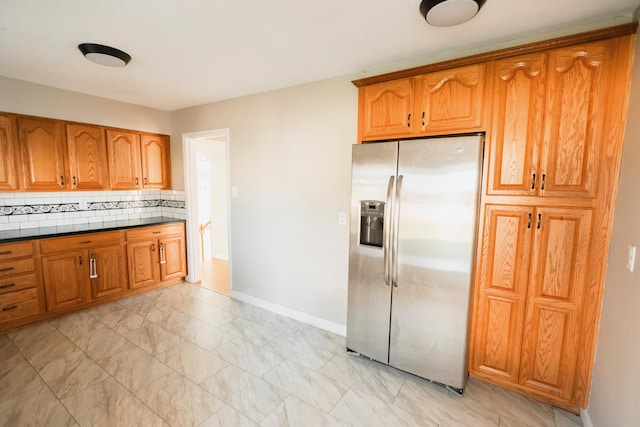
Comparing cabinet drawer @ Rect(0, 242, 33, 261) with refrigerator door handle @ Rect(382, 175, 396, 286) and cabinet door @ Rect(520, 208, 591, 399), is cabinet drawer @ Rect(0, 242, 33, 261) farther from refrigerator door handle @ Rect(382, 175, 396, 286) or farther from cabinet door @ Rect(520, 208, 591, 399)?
cabinet door @ Rect(520, 208, 591, 399)

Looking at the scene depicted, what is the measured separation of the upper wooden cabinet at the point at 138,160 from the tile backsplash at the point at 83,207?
0.26 metres

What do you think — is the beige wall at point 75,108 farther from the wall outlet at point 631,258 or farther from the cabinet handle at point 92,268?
the wall outlet at point 631,258

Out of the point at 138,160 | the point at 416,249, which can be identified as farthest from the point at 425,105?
the point at 138,160

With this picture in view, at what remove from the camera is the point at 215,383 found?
2.10 m

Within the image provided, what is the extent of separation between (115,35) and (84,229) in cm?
225

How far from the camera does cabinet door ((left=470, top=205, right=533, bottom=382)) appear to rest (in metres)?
1.90

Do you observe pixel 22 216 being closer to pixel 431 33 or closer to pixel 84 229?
pixel 84 229

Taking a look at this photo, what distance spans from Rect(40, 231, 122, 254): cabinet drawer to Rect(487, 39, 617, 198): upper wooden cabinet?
12.9 feet

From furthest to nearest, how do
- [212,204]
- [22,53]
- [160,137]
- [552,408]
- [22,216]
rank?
[212,204]
[160,137]
[22,216]
[22,53]
[552,408]

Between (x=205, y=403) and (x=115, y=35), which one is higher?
(x=115, y=35)

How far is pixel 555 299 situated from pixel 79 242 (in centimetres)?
435

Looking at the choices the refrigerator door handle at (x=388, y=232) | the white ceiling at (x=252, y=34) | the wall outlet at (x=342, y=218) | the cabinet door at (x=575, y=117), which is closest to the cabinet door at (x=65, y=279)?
the white ceiling at (x=252, y=34)

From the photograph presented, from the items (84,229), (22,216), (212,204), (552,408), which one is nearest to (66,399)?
(84,229)

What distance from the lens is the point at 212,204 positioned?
5.63 metres
